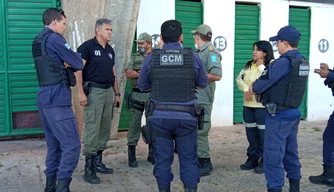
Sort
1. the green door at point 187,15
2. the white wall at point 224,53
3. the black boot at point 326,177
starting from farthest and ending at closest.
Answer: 1. the white wall at point 224,53
2. the green door at point 187,15
3. the black boot at point 326,177

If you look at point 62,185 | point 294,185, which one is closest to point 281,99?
point 294,185

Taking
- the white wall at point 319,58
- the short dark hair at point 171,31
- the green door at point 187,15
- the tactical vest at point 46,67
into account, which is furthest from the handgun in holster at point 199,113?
the white wall at point 319,58

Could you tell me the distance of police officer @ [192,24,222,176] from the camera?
5.34 metres

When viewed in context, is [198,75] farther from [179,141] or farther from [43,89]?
[43,89]

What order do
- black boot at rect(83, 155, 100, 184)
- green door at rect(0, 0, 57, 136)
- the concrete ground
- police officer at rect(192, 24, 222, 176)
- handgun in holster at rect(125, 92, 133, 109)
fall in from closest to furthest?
the concrete ground, black boot at rect(83, 155, 100, 184), police officer at rect(192, 24, 222, 176), handgun in holster at rect(125, 92, 133, 109), green door at rect(0, 0, 57, 136)

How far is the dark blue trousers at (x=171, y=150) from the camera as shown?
13.5 feet

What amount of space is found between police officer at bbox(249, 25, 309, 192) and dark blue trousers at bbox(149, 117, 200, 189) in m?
0.89

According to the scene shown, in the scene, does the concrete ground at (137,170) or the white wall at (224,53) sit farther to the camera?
the white wall at (224,53)

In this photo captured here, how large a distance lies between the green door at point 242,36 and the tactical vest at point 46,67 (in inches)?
219

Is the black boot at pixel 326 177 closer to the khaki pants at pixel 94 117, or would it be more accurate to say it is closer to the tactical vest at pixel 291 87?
the tactical vest at pixel 291 87

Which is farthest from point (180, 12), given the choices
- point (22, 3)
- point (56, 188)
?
point (56, 188)

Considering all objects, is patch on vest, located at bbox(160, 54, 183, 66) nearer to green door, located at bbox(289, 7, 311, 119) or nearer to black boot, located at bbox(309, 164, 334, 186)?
A: black boot, located at bbox(309, 164, 334, 186)

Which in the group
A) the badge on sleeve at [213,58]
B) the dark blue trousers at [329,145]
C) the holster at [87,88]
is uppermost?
the badge on sleeve at [213,58]

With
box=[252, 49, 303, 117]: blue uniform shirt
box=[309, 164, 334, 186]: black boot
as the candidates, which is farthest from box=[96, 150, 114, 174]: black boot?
box=[309, 164, 334, 186]: black boot
